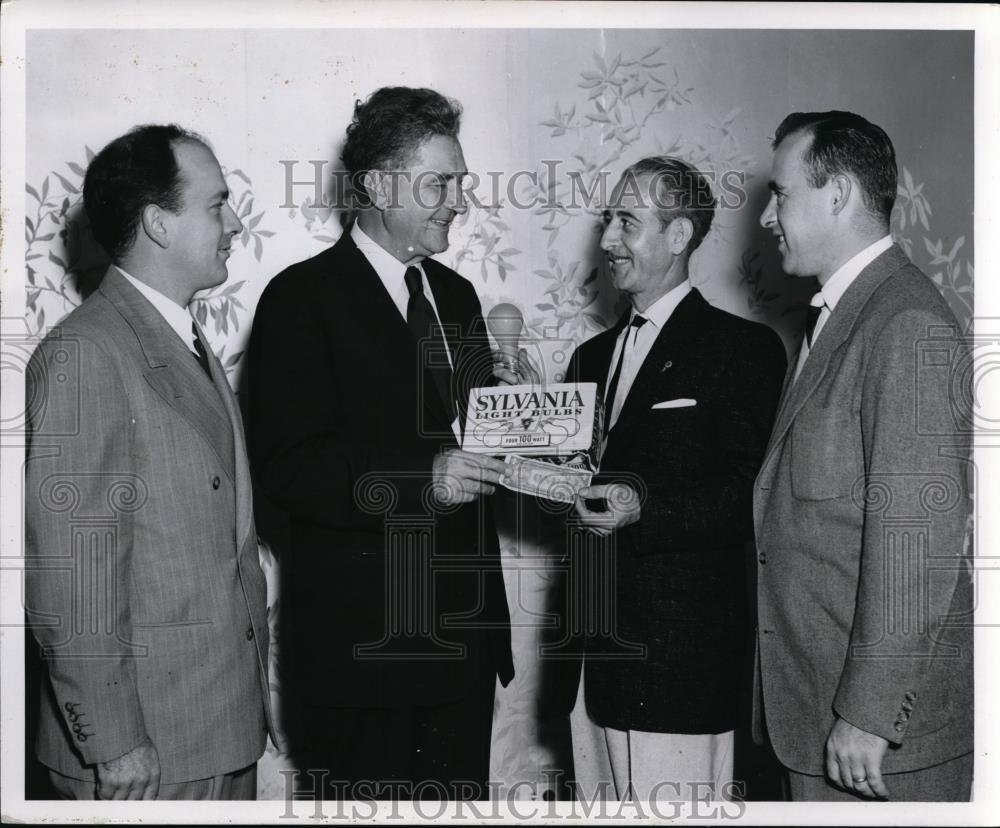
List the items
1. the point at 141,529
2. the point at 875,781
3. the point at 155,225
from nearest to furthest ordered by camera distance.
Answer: the point at 875,781 → the point at 141,529 → the point at 155,225

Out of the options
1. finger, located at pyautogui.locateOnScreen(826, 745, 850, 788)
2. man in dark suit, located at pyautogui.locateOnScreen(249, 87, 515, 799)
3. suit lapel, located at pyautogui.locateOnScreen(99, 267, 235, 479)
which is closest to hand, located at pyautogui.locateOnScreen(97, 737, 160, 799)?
man in dark suit, located at pyautogui.locateOnScreen(249, 87, 515, 799)

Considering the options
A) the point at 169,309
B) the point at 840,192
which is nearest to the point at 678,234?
the point at 840,192

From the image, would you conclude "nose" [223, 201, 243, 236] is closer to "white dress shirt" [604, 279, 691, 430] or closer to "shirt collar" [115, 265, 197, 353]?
"shirt collar" [115, 265, 197, 353]

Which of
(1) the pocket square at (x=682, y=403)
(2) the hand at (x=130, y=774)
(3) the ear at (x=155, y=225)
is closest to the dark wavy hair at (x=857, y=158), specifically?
(1) the pocket square at (x=682, y=403)

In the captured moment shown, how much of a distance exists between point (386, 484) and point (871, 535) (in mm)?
952

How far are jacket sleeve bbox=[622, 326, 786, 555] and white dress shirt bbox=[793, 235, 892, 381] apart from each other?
5.1 inches

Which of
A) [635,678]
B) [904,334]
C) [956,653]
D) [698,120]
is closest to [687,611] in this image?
[635,678]

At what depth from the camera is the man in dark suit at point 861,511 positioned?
2.02m

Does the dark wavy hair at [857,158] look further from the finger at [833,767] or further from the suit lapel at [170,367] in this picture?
the suit lapel at [170,367]

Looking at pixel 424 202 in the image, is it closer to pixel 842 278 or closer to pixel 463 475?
pixel 463 475

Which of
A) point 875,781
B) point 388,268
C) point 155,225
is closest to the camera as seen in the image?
point 875,781

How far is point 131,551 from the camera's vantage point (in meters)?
2.11

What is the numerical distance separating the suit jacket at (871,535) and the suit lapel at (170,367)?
1071 millimetres

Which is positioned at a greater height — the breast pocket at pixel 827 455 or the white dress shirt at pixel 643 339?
the white dress shirt at pixel 643 339
